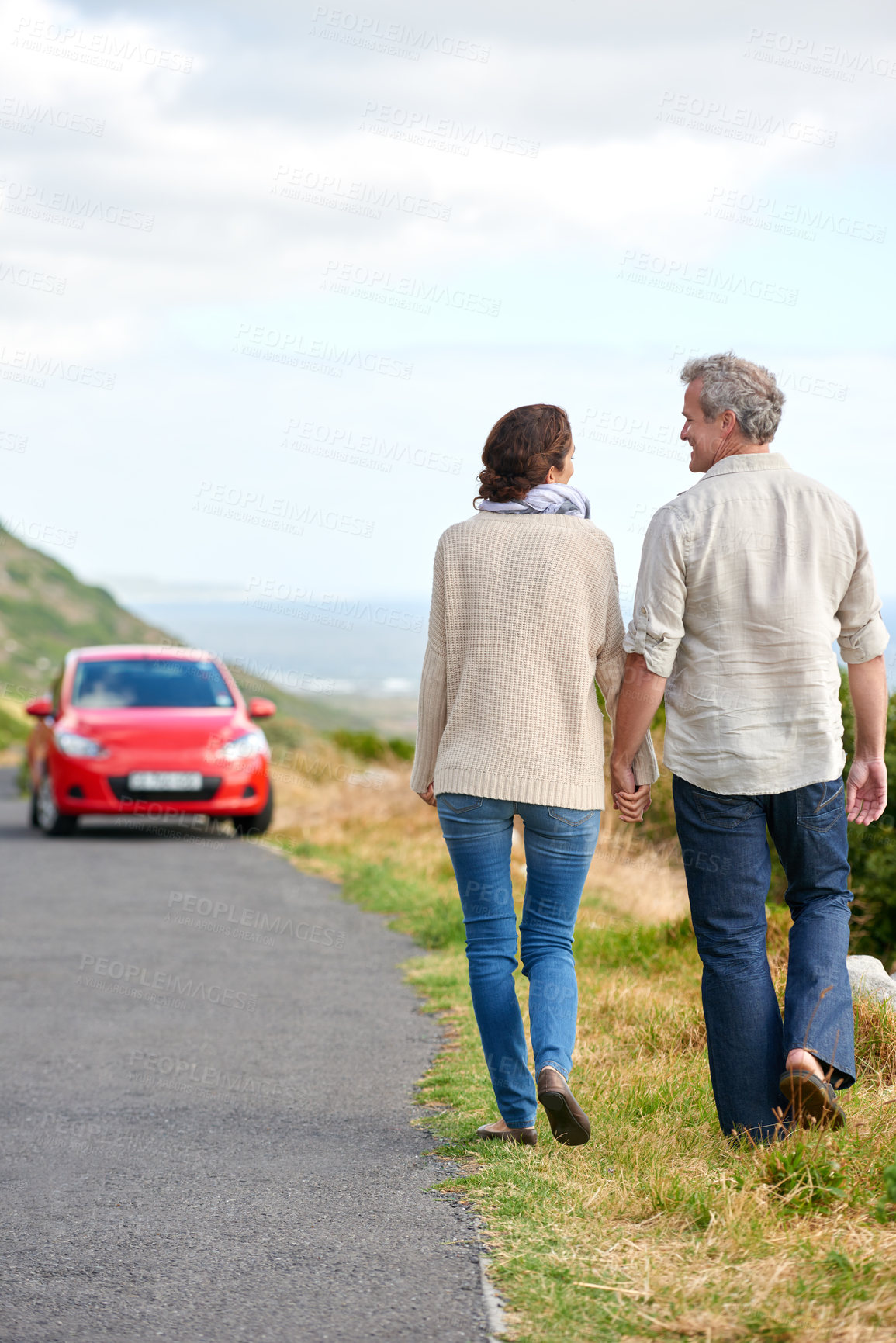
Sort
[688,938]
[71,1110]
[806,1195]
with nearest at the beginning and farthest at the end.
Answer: [806,1195], [71,1110], [688,938]

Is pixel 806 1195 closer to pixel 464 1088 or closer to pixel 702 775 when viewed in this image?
pixel 702 775

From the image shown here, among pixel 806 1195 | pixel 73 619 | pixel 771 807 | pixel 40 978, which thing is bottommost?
pixel 73 619

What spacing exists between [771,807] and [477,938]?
0.95 m

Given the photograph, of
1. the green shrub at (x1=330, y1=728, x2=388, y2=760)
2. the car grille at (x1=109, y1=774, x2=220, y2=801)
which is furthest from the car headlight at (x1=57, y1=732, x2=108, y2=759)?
the green shrub at (x1=330, y1=728, x2=388, y2=760)

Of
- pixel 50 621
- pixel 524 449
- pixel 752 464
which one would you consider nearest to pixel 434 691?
pixel 524 449

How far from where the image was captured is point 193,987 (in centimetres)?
759

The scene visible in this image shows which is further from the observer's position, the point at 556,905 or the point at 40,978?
the point at 40,978

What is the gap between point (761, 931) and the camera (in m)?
4.20

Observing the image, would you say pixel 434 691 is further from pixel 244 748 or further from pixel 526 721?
pixel 244 748

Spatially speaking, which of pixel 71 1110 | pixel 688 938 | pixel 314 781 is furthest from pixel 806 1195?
pixel 314 781

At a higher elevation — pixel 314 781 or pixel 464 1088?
pixel 464 1088

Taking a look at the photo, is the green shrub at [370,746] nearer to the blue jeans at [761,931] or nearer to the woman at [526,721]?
the woman at [526,721]

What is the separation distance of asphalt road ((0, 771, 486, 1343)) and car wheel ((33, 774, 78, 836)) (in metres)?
4.77

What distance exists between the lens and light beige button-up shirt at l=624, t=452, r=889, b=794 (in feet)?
13.3
